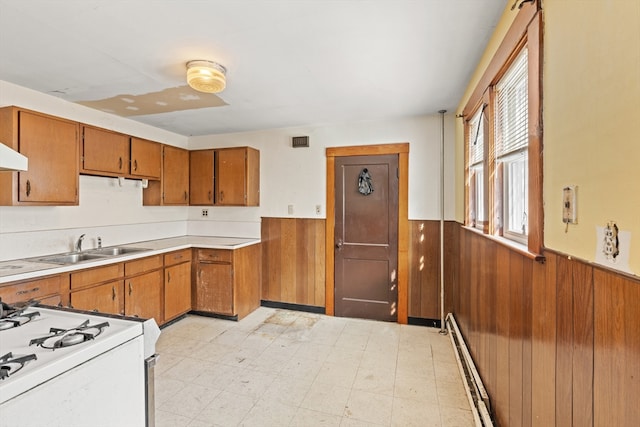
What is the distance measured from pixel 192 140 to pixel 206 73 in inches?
100

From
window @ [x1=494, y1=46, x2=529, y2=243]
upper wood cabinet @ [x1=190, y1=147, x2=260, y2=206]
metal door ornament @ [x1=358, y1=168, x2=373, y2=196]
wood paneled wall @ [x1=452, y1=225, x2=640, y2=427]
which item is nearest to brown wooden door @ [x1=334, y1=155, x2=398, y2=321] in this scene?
metal door ornament @ [x1=358, y1=168, x2=373, y2=196]

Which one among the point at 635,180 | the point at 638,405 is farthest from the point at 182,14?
the point at 638,405

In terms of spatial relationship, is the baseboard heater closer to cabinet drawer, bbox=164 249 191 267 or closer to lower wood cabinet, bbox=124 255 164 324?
lower wood cabinet, bbox=124 255 164 324

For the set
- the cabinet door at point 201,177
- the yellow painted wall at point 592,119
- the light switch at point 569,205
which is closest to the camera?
the yellow painted wall at point 592,119

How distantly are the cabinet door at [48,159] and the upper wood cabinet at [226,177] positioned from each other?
1.47m

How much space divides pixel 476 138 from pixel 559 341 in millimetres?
1807

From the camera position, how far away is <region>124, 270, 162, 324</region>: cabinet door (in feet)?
9.50

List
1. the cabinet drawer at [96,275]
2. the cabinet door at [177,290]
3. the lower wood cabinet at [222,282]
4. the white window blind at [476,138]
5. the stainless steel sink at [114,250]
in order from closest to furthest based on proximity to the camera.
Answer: the white window blind at [476,138] < the cabinet drawer at [96,275] < the stainless steel sink at [114,250] < the cabinet door at [177,290] < the lower wood cabinet at [222,282]

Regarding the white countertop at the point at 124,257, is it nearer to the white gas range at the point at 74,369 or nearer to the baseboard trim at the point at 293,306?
the baseboard trim at the point at 293,306

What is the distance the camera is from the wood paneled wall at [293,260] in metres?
3.85

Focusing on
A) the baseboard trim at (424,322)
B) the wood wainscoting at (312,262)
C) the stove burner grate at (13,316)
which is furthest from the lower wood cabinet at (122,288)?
the baseboard trim at (424,322)

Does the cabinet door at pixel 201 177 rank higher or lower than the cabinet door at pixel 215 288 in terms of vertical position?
higher

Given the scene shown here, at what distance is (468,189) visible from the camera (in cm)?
272

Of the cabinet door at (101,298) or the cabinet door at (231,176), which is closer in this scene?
the cabinet door at (101,298)
